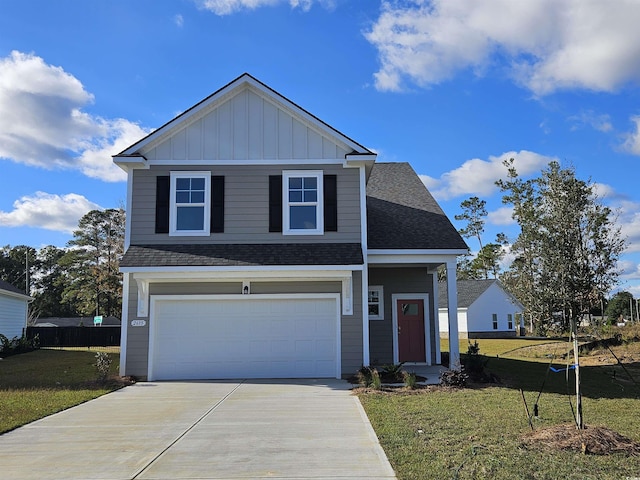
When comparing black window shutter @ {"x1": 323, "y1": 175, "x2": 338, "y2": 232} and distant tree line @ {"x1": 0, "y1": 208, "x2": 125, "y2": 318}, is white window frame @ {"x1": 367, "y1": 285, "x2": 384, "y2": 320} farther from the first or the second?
distant tree line @ {"x1": 0, "y1": 208, "x2": 125, "y2": 318}

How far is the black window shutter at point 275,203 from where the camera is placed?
1421 cm

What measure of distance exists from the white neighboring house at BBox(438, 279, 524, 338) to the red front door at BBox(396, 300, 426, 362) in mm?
27666

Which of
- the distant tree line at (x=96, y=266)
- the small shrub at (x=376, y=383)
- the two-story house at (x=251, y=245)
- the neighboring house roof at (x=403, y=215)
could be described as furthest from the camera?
the distant tree line at (x=96, y=266)

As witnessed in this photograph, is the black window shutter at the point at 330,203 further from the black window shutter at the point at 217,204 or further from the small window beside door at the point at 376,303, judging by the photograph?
the small window beside door at the point at 376,303

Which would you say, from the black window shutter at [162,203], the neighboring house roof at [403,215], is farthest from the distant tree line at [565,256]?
the black window shutter at [162,203]

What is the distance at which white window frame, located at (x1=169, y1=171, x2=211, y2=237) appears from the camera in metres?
14.1

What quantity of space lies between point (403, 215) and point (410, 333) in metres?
3.76

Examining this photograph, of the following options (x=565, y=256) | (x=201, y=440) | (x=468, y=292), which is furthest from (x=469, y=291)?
(x=201, y=440)

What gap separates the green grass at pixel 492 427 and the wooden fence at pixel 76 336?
2596cm

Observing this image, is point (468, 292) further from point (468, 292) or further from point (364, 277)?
point (364, 277)

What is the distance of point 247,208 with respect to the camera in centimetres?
1427

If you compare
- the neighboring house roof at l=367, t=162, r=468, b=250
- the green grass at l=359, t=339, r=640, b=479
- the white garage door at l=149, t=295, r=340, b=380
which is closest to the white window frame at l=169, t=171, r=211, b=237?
the white garage door at l=149, t=295, r=340, b=380

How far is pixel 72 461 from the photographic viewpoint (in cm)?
636

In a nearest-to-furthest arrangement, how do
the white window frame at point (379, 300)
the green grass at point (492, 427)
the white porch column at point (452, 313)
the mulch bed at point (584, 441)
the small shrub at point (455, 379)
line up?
the green grass at point (492, 427)
the mulch bed at point (584, 441)
the small shrub at point (455, 379)
the white porch column at point (452, 313)
the white window frame at point (379, 300)
